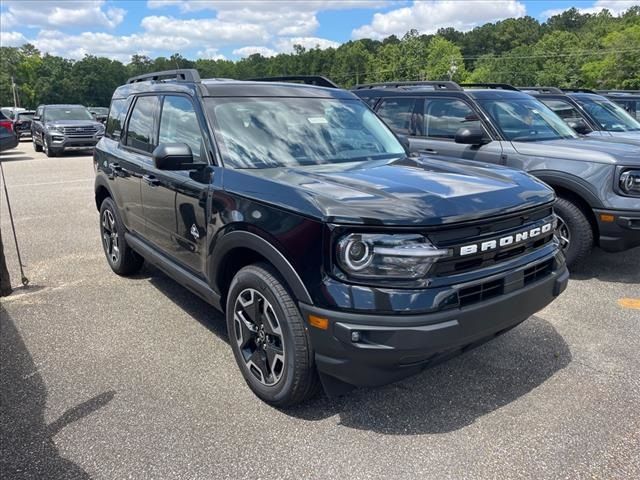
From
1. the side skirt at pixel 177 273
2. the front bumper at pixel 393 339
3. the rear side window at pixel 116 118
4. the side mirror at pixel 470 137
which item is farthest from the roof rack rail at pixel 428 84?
the front bumper at pixel 393 339

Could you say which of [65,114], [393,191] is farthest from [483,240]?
[65,114]

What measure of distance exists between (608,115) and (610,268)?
457 cm

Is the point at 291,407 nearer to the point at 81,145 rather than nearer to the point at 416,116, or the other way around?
the point at 416,116

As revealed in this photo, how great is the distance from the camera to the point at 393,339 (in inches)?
97.4

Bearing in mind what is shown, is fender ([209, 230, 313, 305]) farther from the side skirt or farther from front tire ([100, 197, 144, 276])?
front tire ([100, 197, 144, 276])

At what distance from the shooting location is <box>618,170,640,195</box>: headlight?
5090mm

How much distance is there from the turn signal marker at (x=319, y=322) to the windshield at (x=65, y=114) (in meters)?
19.4

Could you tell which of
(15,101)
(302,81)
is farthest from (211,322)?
(15,101)

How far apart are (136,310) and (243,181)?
6.88 ft

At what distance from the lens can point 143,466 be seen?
8.63ft

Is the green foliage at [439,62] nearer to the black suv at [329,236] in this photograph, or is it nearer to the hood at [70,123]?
the hood at [70,123]

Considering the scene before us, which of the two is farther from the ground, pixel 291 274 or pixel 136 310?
pixel 291 274

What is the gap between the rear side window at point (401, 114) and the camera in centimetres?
699

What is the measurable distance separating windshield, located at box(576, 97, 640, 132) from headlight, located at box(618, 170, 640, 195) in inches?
168
